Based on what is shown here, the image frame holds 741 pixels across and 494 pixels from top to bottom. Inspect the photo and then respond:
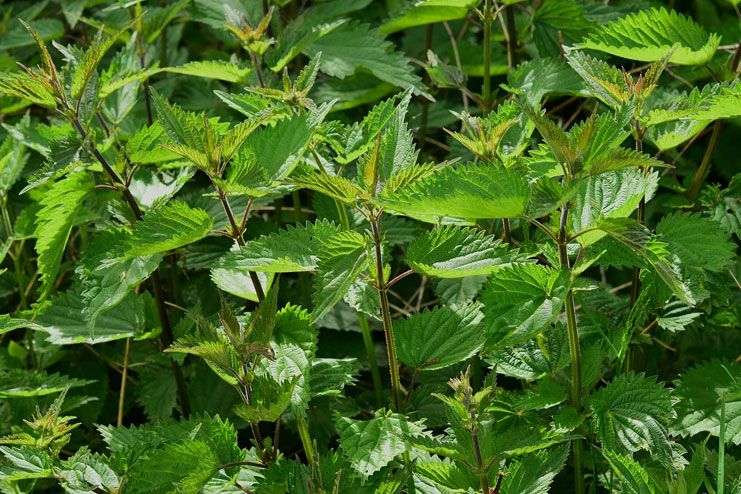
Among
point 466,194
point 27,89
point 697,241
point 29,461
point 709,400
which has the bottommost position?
point 709,400

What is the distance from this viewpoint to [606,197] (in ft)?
4.32

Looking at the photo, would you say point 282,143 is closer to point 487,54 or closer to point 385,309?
point 385,309

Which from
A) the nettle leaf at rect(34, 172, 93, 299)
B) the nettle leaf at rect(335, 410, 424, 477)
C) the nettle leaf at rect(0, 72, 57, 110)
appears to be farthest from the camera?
the nettle leaf at rect(34, 172, 93, 299)

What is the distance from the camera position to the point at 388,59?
1.86 meters

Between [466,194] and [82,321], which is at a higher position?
[466,194]

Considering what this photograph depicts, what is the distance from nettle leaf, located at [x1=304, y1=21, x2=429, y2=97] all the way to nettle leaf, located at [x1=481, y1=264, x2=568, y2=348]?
674 millimetres

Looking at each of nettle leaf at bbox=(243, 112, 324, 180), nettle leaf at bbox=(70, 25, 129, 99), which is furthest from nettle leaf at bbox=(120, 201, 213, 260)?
nettle leaf at bbox=(70, 25, 129, 99)

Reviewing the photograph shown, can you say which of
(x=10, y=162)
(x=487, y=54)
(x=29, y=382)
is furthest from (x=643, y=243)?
(x=10, y=162)

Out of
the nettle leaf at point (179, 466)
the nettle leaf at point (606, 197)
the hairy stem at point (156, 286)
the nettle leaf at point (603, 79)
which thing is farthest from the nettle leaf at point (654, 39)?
the nettle leaf at point (179, 466)

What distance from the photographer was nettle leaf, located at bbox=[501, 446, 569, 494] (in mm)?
1233

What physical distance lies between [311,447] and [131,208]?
50cm

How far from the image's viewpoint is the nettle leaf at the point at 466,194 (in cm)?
114

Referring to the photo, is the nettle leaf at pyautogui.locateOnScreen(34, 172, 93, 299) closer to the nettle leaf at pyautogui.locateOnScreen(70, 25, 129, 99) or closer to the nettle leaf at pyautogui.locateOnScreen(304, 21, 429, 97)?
the nettle leaf at pyautogui.locateOnScreen(70, 25, 129, 99)

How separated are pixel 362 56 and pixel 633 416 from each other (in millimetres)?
957
